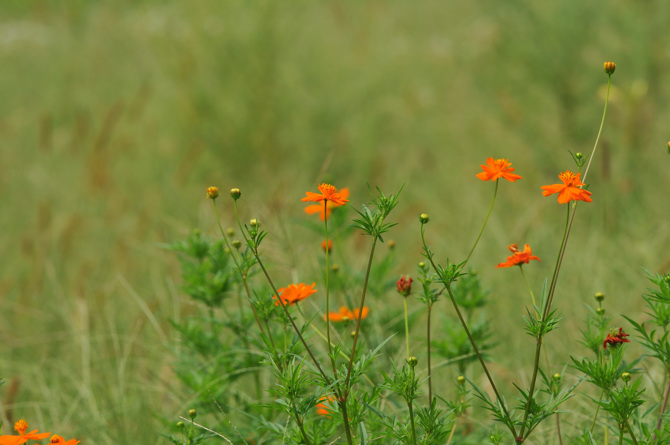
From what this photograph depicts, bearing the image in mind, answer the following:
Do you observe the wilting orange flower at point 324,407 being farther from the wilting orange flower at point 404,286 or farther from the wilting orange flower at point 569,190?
the wilting orange flower at point 569,190

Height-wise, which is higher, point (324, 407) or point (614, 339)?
point (614, 339)

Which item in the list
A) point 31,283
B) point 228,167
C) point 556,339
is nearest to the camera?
point 556,339

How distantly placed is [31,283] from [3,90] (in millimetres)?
4304

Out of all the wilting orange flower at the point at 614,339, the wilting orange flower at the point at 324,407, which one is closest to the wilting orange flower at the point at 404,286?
the wilting orange flower at the point at 324,407


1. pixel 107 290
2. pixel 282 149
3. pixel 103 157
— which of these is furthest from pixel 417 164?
pixel 107 290

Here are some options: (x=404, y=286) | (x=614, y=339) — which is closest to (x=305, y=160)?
(x=404, y=286)

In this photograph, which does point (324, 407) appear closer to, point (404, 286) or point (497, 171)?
point (404, 286)

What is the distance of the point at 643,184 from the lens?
350 centimetres

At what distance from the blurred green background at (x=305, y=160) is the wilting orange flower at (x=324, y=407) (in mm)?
856

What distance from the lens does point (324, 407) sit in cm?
104

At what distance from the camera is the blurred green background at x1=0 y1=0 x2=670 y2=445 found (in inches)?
101

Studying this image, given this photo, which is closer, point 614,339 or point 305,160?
point 614,339

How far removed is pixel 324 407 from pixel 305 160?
11.5 ft

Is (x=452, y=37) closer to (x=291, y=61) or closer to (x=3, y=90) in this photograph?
(x=291, y=61)
